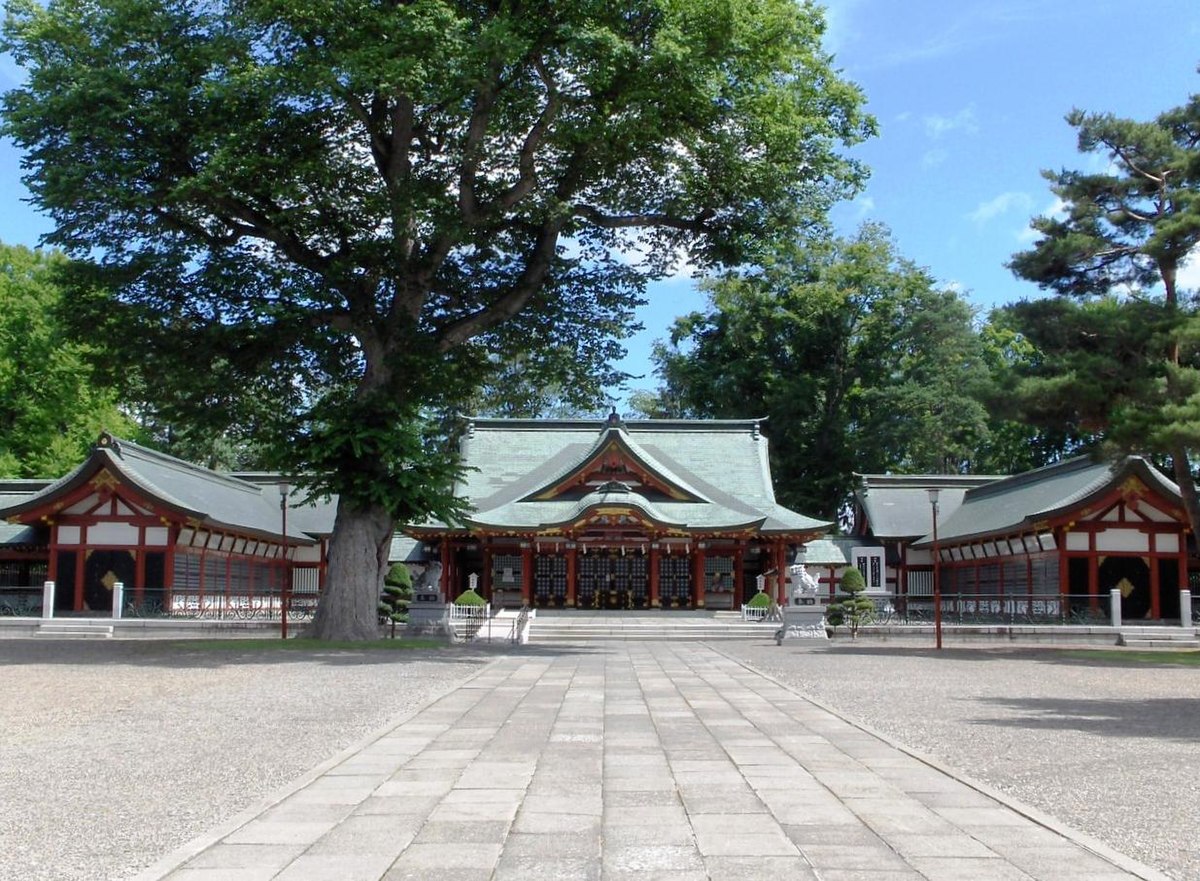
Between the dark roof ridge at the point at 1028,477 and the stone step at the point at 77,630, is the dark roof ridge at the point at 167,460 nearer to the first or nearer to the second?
the stone step at the point at 77,630

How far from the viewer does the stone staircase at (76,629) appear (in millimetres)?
27620

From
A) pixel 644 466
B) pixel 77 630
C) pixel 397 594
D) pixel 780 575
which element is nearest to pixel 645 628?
pixel 780 575

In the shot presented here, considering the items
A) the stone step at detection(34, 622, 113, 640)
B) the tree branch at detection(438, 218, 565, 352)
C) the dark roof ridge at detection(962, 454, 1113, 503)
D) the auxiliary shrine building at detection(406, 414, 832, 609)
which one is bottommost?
the stone step at detection(34, 622, 113, 640)

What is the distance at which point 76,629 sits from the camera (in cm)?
2778

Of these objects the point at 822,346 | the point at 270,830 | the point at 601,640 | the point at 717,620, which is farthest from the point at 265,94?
the point at 822,346

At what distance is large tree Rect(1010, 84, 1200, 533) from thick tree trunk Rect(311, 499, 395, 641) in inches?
539

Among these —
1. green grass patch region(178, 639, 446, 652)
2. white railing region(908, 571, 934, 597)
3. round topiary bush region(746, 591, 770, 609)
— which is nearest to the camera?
green grass patch region(178, 639, 446, 652)

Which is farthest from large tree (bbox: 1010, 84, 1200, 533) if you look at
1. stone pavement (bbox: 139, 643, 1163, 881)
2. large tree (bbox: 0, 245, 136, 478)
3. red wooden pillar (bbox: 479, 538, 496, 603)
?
large tree (bbox: 0, 245, 136, 478)

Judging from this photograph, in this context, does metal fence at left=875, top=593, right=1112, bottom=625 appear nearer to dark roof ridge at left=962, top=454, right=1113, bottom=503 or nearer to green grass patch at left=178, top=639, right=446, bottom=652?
dark roof ridge at left=962, top=454, right=1113, bottom=503

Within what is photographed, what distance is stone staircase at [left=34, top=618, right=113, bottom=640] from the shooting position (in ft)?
90.6

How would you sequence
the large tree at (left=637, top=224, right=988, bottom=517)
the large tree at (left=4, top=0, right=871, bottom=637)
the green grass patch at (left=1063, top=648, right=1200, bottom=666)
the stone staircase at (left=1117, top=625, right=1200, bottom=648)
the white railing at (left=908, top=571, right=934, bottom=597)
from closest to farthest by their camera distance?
the large tree at (left=4, top=0, right=871, bottom=637) → the green grass patch at (left=1063, top=648, right=1200, bottom=666) → the stone staircase at (left=1117, top=625, right=1200, bottom=648) → the white railing at (left=908, top=571, right=934, bottom=597) → the large tree at (left=637, top=224, right=988, bottom=517)

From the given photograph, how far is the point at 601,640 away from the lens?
93.2 ft

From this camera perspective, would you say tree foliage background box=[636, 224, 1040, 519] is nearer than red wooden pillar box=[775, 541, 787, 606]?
No

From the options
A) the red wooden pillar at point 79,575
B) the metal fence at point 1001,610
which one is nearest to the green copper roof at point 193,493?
the red wooden pillar at point 79,575
